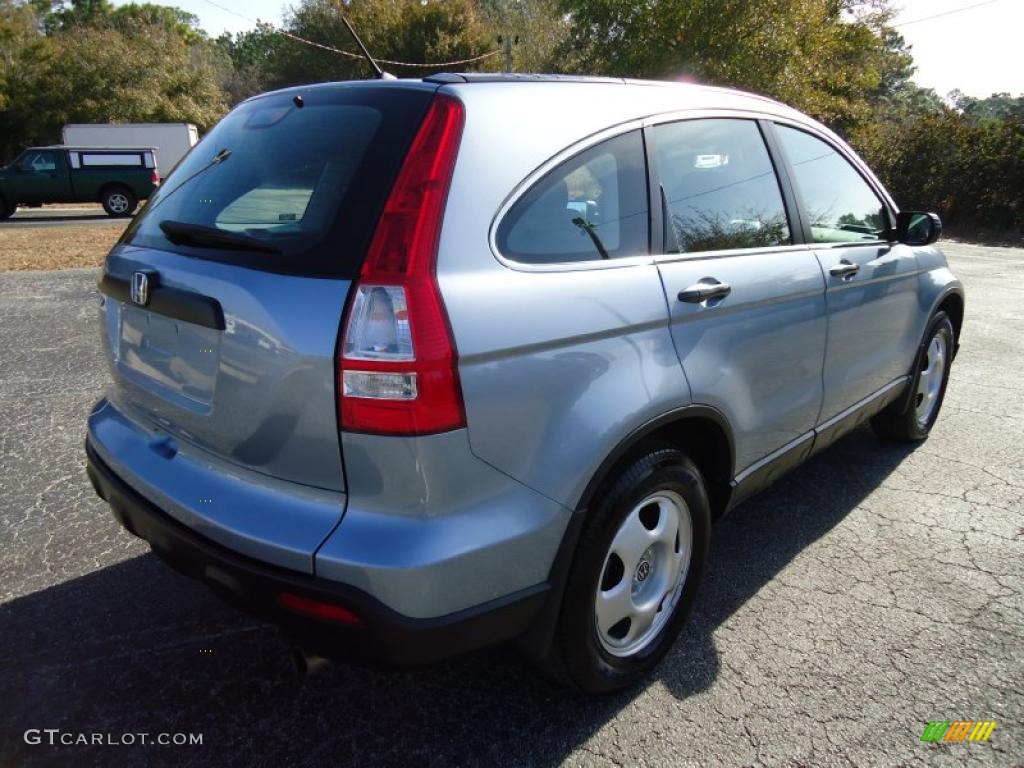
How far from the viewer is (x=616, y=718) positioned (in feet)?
7.05

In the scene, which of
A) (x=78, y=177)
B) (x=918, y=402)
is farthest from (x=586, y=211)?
(x=78, y=177)

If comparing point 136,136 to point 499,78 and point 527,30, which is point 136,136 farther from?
point 499,78

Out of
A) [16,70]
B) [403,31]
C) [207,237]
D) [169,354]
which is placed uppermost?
[403,31]

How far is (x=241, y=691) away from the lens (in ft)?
7.25

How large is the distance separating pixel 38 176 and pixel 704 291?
80.3 ft

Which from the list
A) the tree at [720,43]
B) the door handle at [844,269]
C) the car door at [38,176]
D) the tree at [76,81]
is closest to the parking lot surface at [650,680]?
the door handle at [844,269]

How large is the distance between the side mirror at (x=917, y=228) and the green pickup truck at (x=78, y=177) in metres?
21.8

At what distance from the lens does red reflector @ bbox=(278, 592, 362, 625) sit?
1.58 meters

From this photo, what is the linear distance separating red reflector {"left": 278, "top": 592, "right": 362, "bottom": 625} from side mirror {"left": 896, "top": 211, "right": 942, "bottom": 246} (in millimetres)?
3276

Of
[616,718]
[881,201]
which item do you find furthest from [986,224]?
[616,718]

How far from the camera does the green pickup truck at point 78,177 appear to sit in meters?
20.8

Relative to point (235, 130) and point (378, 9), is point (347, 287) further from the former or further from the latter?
point (378, 9)

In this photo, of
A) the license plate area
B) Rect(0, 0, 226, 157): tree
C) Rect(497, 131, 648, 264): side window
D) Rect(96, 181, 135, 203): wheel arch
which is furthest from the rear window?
Rect(0, 0, 226, 157): tree

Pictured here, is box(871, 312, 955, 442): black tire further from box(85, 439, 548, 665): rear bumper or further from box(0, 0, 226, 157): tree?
box(0, 0, 226, 157): tree
